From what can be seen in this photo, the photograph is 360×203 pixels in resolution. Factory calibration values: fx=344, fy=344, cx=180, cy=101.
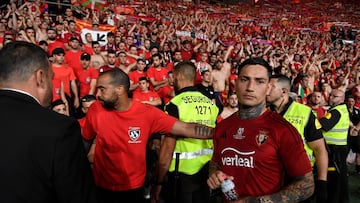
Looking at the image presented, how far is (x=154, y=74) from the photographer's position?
304 inches

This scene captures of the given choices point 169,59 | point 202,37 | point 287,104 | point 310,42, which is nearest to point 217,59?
point 169,59

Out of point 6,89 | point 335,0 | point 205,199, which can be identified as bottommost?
point 205,199

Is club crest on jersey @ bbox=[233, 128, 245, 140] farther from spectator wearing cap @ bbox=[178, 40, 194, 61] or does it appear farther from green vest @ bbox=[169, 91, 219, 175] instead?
spectator wearing cap @ bbox=[178, 40, 194, 61]

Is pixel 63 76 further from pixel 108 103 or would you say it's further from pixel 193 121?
pixel 193 121

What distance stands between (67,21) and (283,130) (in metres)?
8.83

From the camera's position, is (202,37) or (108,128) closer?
(108,128)

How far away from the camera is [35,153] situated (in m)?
1.46

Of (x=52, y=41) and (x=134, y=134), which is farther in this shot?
(x=52, y=41)

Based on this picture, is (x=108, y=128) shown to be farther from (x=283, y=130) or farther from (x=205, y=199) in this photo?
(x=283, y=130)

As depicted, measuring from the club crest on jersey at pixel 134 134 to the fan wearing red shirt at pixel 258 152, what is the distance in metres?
1.04

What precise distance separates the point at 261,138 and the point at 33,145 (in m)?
1.36

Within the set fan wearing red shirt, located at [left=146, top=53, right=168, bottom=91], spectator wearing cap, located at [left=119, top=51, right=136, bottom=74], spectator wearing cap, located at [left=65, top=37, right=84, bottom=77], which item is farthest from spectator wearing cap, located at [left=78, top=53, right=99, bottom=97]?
fan wearing red shirt, located at [left=146, top=53, right=168, bottom=91]

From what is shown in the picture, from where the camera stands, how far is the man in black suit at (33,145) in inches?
57.4

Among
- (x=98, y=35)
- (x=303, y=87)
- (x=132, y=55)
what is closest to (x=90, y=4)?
(x=98, y=35)
